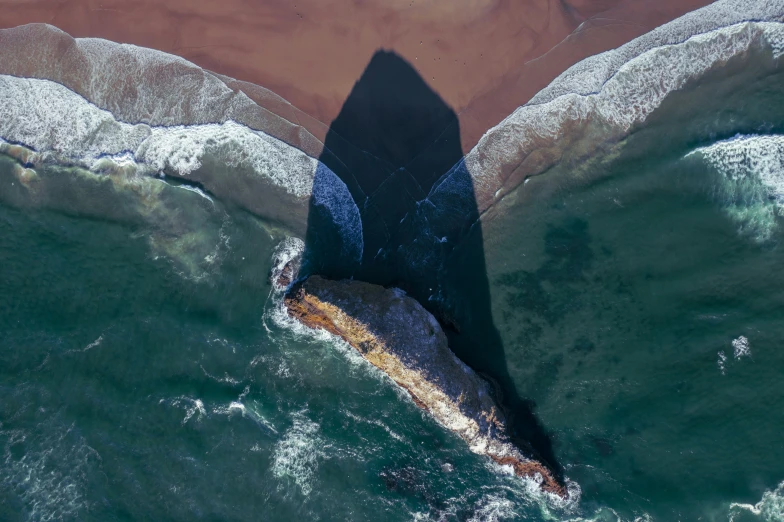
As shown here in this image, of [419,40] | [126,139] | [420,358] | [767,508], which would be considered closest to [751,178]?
[767,508]

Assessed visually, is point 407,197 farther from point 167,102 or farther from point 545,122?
point 167,102

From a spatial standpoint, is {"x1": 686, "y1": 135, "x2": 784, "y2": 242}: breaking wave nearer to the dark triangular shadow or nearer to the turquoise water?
the turquoise water

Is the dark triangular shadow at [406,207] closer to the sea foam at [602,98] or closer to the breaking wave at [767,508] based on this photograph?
the sea foam at [602,98]

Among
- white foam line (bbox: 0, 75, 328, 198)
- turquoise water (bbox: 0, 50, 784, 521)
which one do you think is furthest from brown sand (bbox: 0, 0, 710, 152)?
turquoise water (bbox: 0, 50, 784, 521)

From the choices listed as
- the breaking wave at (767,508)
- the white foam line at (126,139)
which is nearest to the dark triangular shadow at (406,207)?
the white foam line at (126,139)

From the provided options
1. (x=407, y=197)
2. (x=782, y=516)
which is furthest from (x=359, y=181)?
(x=782, y=516)

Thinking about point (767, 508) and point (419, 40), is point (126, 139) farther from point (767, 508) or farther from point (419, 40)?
point (767, 508)

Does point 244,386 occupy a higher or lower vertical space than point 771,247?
lower
